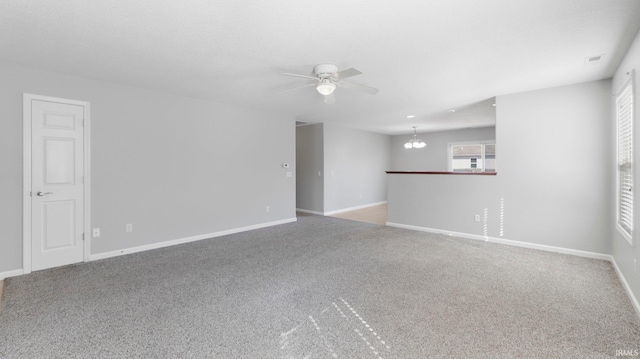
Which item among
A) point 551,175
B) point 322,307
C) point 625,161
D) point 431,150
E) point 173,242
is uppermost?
point 431,150

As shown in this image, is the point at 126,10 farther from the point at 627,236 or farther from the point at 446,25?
Answer: the point at 627,236

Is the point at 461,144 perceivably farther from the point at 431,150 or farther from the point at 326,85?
the point at 326,85

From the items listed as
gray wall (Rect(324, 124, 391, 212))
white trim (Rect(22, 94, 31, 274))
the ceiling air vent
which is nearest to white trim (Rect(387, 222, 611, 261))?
the ceiling air vent

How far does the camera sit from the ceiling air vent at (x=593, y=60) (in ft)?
9.91

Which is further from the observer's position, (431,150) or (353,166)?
(431,150)

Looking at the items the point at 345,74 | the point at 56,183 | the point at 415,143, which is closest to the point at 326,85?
the point at 345,74

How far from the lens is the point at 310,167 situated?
7.71 meters

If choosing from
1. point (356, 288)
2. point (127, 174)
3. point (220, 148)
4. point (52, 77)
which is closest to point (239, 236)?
point (220, 148)

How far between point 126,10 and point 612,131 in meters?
5.37

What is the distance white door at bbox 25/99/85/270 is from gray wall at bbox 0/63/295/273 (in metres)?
0.13

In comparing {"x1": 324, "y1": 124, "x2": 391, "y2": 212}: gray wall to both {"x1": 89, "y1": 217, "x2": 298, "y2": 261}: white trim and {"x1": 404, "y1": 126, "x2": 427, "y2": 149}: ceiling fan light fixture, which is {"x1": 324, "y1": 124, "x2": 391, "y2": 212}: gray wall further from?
{"x1": 89, "y1": 217, "x2": 298, "y2": 261}: white trim

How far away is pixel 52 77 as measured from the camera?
3.51m

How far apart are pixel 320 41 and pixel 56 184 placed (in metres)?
3.65

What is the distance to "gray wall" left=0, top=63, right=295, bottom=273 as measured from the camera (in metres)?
3.31
